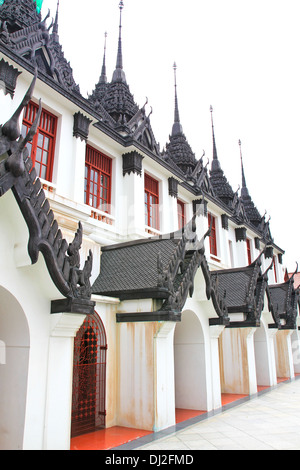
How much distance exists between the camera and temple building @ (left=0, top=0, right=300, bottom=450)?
531 cm

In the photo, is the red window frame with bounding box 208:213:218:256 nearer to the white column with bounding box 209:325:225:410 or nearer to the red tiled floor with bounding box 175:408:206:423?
the white column with bounding box 209:325:225:410

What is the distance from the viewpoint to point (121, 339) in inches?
352

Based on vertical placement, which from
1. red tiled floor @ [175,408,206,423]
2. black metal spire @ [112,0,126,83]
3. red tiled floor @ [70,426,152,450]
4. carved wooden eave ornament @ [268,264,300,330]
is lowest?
red tiled floor @ [175,408,206,423]

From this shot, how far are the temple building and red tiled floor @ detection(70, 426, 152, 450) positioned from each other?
220 mm

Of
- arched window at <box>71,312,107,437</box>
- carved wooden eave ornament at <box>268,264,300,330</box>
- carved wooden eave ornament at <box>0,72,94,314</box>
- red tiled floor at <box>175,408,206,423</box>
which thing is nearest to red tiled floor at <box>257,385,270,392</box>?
carved wooden eave ornament at <box>268,264,300,330</box>

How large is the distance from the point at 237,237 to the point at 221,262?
3.91m

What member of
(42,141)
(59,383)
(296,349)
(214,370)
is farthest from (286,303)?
(59,383)

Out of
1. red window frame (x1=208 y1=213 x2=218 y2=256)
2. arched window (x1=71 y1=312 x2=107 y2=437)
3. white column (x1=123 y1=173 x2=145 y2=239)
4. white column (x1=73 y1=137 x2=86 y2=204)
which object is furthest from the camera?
red window frame (x1=208 y1=213 x2=218 y2=256)

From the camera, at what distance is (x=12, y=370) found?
538cm

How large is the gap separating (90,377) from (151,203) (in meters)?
8.00

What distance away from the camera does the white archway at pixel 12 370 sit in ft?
16.7

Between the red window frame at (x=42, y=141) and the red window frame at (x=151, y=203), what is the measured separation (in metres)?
4.63

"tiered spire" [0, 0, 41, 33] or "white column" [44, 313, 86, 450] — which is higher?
"tiered spire" [0, 0, 41, 33]
